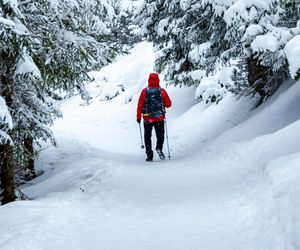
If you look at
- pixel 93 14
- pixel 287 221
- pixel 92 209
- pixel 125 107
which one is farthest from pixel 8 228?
pixel 125 107

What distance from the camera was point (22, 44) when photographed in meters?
6.39

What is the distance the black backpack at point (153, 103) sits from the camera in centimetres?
1110

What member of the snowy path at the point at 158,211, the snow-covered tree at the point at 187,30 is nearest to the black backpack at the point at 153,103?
the snow-covered tree at the point at 187,30

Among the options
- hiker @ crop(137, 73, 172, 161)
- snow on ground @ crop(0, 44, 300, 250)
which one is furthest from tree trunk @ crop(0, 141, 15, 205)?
hiker @ crop(137, 73, 172, 161)

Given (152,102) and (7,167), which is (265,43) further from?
(7,167)

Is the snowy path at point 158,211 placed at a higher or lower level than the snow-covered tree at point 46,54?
lower

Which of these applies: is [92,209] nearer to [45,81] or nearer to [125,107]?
[45,81]

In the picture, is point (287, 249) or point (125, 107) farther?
point (125, 107)

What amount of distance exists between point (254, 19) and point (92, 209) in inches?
207

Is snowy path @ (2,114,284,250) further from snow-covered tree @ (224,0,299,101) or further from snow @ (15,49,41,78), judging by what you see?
snow-covered tree @ (224,0,299,101)

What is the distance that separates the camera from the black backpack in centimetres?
1110

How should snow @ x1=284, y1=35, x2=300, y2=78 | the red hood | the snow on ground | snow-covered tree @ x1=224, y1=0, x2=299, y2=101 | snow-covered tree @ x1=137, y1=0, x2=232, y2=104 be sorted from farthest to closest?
snow-covered tree @ x1=137, y1=0, x2=232, y2=104 → the red hood → snow-covered tree @ x1=224, y1=0, x2=299, y2=101 → snow @ x1=284, y1=35, x2=300, y2=78 → the snow on ground

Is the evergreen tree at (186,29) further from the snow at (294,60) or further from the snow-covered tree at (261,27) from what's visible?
the snow at (294,60)

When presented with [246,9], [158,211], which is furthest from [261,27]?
[158,211]
